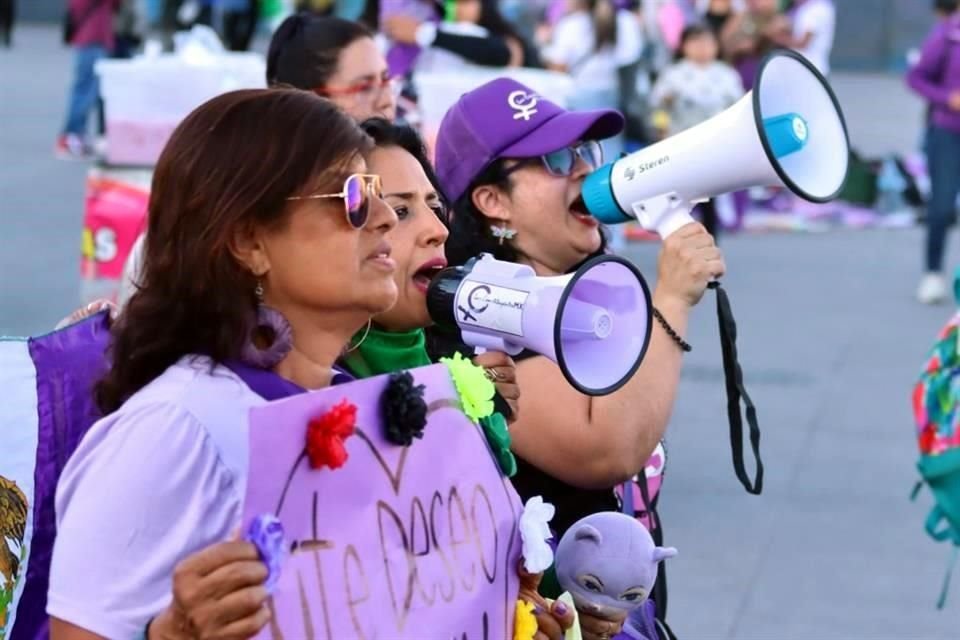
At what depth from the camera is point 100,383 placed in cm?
221

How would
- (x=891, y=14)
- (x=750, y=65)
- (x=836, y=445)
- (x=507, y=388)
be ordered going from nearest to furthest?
(x=507, y=388) < (x=836, y=445) < (x=750, y=65) < (x=891, y=14)

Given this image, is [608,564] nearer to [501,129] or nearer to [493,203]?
[493,203]

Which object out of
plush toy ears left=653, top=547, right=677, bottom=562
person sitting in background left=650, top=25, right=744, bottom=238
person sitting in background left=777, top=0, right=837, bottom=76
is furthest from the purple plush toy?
person sitting in background left=777, top=0, right=837, bottom=76

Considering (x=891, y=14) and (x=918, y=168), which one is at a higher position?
(x=918, y=168)

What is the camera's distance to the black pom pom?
2.11 m

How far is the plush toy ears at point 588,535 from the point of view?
9.04 ft

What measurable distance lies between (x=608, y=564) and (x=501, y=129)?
1049mm

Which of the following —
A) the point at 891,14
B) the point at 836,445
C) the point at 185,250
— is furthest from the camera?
the point at 891,14

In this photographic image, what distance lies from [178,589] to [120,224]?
4.82m

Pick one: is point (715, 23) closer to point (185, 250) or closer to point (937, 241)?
point (937, 241)

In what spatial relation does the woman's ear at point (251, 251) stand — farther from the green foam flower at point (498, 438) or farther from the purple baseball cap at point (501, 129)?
the purple baseball cap at point (501, 129)

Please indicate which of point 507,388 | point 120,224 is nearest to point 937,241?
point 120,224

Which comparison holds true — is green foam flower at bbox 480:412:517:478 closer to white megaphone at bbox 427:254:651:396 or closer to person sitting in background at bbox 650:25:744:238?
white megaphone at bbox 427:254:651:396

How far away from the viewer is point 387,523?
209cm
